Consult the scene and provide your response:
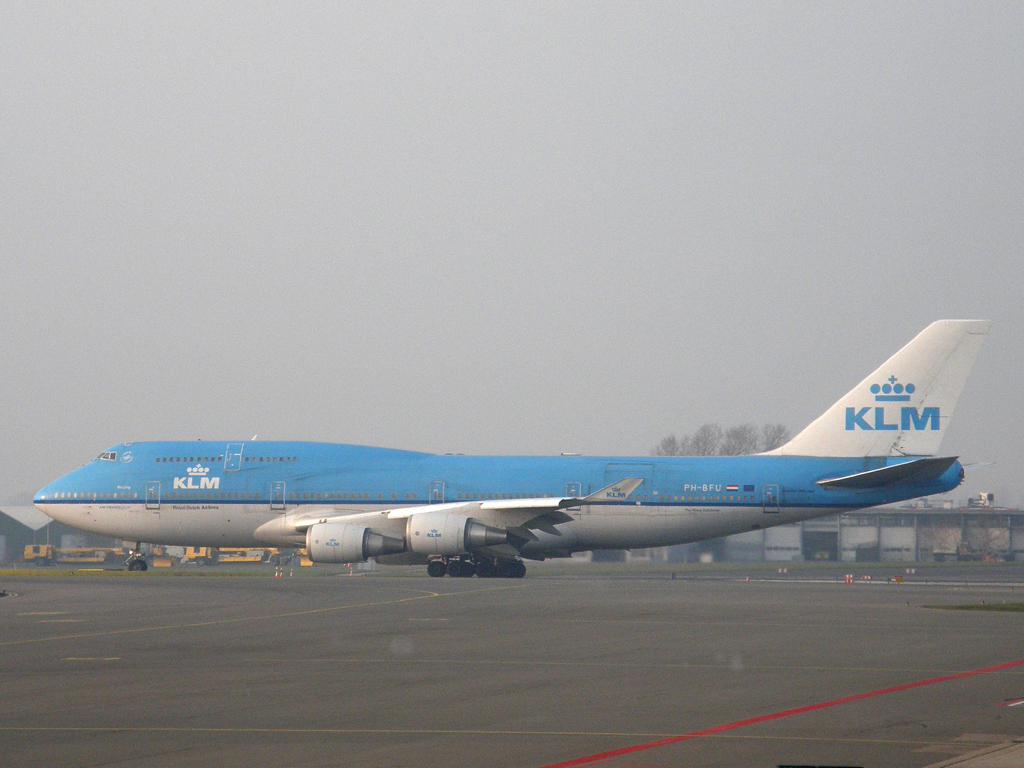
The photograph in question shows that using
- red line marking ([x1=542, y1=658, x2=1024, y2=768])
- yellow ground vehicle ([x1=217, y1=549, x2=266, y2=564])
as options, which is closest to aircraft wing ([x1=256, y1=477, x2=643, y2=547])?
red line marking ([x1=542, y1=658, x2=1024, y2=768])

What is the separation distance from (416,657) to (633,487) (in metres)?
23.7

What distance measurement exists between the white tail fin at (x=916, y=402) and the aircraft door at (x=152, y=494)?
23428 millimetres

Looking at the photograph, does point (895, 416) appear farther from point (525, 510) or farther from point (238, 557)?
point (238, 557)

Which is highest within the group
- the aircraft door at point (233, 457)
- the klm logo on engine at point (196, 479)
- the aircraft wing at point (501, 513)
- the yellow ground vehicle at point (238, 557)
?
the aircraft door at point (233, 457)

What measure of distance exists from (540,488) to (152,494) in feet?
46.9

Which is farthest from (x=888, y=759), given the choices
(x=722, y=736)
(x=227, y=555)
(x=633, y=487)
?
(x=227, y=555)

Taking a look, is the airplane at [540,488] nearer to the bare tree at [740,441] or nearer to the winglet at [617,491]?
the winglet at [617,491]

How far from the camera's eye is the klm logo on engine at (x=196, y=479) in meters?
42.3

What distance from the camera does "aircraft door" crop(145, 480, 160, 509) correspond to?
42906mm

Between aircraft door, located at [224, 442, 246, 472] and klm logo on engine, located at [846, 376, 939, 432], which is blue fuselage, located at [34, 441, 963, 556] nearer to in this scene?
aircraft door, located at [224, 442, 246, 472]

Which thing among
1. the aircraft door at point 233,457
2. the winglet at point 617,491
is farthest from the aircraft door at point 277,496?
the winglet at point 617,491

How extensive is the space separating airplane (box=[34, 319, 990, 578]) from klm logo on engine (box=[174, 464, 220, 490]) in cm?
5

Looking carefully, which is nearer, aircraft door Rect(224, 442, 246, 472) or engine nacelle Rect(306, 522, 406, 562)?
engine nacelle Rect(306, 522, 406, 562)

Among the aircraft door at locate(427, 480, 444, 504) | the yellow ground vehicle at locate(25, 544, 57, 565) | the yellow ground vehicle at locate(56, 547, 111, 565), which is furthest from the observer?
the yellow ground vehicle at locate(56, 547, 111, 565)
